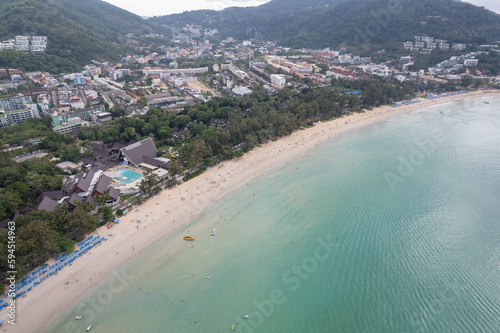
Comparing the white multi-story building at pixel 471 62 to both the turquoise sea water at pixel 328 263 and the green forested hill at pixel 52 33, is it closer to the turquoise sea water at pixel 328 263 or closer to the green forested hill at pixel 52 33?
the turquoise sea water at pixel 328 263

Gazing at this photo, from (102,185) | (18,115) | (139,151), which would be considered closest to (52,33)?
(18,115)

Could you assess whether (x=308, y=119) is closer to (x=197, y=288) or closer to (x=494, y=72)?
(x=197, y=288)

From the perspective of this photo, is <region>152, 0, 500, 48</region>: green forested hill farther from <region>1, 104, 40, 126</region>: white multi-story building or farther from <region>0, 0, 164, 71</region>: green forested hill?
<region>1, 104, 40, 126</region>: white multi-story building

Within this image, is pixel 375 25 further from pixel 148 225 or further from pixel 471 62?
Answer: pixel 148 225

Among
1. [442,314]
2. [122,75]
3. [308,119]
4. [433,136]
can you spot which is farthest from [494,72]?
[122,75]

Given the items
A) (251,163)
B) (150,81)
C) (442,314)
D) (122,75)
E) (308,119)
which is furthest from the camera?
(122,75)

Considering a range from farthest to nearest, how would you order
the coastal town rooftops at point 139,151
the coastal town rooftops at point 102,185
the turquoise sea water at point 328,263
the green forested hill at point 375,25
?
the green forested hill at point 375,25 → the coastal town rooftops at point 139,151 → the coastal town rooftops at point 102,185 → the turquoise sea water at point 328,263

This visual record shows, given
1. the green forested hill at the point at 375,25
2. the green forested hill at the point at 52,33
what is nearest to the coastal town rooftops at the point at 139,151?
the green forested hill at the point at 52,33
